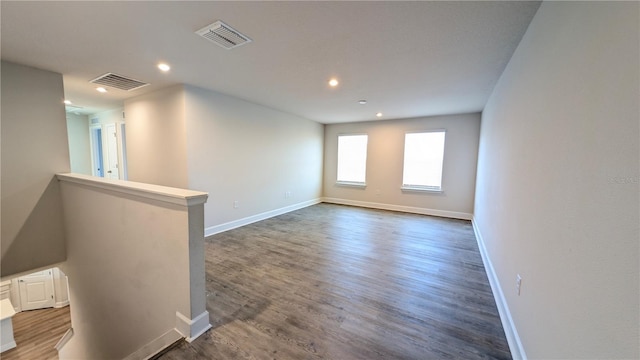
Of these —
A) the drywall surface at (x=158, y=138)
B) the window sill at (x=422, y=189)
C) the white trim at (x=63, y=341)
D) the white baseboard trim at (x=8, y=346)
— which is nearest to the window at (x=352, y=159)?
the window sill at (x=422, y=189)

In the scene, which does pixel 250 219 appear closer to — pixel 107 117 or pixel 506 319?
pixel 506 319

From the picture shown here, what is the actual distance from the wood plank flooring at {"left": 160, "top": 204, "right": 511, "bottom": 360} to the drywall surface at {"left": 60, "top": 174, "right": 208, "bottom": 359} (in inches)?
18.1

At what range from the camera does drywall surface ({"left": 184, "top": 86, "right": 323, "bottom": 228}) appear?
146 inches

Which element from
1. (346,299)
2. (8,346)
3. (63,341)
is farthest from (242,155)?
(8,346)

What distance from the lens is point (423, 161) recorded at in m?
5.63

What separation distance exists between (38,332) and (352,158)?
7411 millimetres

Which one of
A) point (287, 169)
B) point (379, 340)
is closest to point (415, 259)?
point (379, 340)

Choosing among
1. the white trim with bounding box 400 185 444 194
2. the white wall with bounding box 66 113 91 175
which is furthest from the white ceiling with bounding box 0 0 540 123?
the white wall with bounding box 66 113 91 175

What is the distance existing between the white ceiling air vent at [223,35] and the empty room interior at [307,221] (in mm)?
22

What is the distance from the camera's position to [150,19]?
5.99 ft

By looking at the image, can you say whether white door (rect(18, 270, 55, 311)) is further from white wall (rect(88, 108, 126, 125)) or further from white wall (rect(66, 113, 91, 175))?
white wall (rect(88, 108, 126, 125))

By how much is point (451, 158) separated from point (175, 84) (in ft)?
18.3

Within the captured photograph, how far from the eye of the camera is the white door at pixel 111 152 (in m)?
5.37

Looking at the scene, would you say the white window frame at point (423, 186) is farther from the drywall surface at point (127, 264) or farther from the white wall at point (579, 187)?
the drywall surface at point (127, 264)
